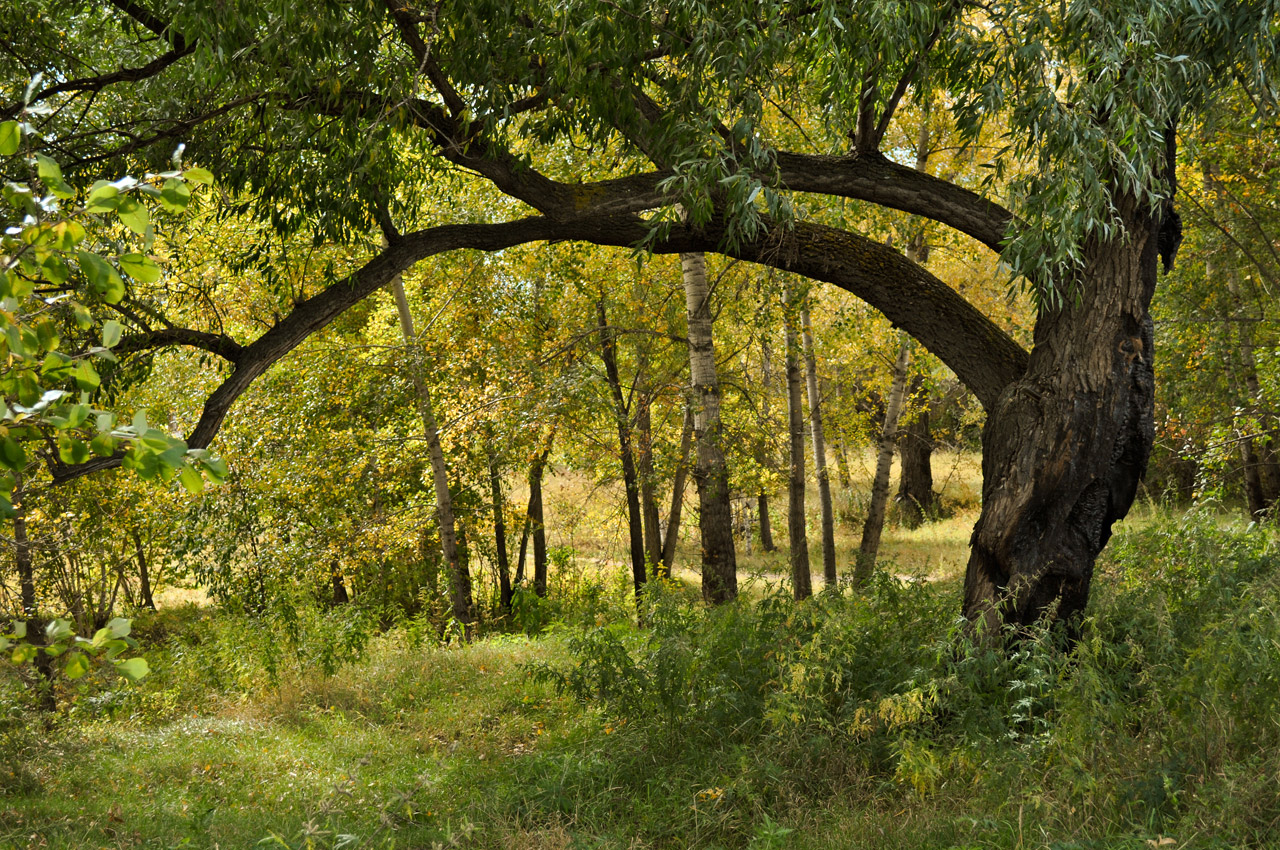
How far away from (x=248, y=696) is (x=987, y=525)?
7204 millimetres

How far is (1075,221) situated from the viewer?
15.2 feet

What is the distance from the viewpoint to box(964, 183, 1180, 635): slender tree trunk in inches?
215

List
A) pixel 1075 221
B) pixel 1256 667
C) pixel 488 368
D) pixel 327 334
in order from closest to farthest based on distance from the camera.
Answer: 1. pixel 1256 667
2. pixel 1075 221
3. pixel 488 368
4. pixel 327 334

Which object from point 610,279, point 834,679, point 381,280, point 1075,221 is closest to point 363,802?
point 834,679

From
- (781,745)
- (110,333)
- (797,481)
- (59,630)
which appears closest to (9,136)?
(110,333)

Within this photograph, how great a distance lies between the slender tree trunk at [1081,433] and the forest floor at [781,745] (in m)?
0.42

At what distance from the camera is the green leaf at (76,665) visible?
1561mm

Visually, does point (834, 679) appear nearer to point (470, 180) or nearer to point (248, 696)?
point (248, 696)

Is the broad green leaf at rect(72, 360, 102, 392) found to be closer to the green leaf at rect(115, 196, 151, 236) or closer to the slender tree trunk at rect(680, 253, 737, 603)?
the green leaf at rect(115, 196, 151, 236)

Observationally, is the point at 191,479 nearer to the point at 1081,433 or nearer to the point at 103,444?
the point at 103,444

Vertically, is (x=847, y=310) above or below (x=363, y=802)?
above

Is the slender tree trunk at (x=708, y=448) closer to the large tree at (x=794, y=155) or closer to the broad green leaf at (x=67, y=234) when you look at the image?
the large tree at (x=794, y=155)

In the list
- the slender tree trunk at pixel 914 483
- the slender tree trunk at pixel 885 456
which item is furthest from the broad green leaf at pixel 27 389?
the slender tree trunk at pixel 914 483

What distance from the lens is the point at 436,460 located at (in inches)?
442
